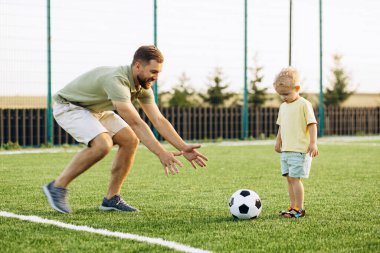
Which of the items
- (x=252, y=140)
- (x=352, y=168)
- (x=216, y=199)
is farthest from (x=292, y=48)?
(x=216, y=199)

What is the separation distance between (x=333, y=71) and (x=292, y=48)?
449 inches

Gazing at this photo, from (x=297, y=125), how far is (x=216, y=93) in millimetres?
15290

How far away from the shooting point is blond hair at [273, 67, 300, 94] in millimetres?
5508

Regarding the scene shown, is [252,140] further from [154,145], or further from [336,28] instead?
[154,145]

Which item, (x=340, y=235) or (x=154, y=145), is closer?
(x=340, y=235)

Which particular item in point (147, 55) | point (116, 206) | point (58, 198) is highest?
point (147, 55)

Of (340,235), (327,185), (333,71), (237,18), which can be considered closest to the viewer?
(340,235)

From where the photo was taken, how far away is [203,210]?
18.8 ft

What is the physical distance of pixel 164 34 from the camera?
17438mm

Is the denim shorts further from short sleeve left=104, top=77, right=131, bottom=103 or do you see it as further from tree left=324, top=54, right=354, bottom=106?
tree left=324, top=54, right=354, bottom=106

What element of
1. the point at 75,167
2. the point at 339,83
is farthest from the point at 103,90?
the point at 339,83

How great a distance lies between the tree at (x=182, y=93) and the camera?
1972 centimetres

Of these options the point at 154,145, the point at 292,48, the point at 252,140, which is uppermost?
the point at 292,48

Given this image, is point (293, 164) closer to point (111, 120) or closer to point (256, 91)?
point (111, 120)
